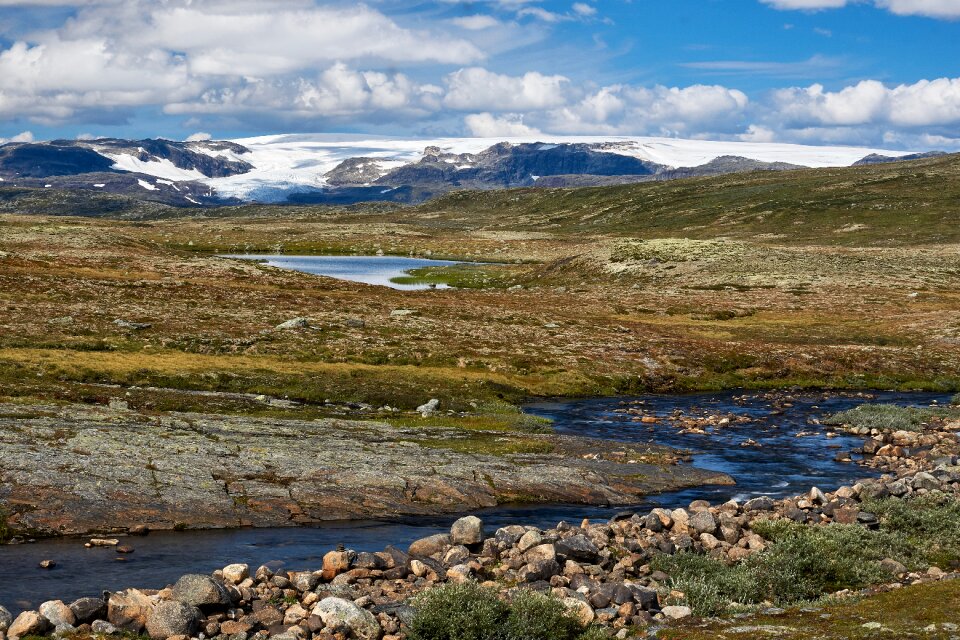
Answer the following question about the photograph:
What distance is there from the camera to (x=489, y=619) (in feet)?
58.6

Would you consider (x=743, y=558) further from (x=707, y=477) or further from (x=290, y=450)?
(x=290, y=450)

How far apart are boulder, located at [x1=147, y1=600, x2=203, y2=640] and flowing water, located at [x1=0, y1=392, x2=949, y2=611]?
3.96m

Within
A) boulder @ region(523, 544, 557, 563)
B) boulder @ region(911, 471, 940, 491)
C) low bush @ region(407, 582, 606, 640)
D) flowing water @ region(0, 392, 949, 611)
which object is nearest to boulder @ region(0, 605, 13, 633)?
flowing water @ region(0, 392, 949, 611)

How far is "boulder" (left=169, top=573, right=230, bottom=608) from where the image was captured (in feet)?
64.3

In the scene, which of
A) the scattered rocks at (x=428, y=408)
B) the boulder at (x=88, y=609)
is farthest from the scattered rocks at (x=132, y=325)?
the boulder at (x=88, y=609)

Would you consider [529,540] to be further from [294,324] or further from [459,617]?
Result: [294,324]

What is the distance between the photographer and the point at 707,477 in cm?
3712

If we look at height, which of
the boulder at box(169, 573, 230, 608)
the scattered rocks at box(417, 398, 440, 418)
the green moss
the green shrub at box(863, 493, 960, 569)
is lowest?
the green moss

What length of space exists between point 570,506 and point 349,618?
50.6 ft

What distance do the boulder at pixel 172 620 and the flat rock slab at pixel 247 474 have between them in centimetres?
950

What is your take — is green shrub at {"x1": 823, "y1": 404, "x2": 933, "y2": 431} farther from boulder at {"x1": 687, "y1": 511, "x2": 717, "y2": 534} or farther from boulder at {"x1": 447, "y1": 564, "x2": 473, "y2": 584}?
boulder at {"x1": 447, "y1": 564, "x2": 473, "y2": 584}

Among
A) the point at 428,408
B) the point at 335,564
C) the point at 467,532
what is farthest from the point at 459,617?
the point at 428,408

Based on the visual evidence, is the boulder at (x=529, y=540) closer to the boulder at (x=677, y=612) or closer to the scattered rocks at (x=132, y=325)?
the boulder at (x=677, y=612)

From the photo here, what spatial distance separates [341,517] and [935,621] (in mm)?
18699
